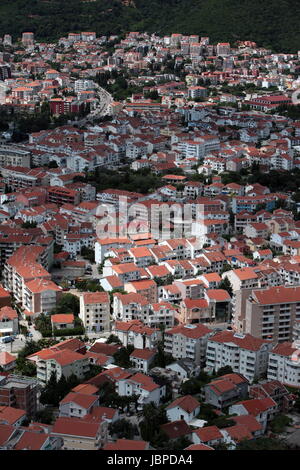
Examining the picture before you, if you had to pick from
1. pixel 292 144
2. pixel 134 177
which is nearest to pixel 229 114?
pixel 292 144

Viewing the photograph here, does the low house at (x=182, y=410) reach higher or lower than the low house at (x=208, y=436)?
lower

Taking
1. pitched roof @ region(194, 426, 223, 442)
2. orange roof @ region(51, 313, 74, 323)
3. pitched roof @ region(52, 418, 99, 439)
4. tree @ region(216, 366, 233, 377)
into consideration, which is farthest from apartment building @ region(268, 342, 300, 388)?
orange roof @ region(51, 313, 74, 323)

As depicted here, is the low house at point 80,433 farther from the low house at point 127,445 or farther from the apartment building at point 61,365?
the apartment building at point 61,365

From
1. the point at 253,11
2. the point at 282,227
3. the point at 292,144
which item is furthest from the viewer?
the point at 253,11

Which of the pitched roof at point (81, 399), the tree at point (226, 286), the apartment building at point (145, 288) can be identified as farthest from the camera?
the tree at point (226, 286)

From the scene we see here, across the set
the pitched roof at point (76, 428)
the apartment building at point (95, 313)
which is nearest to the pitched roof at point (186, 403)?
the pitched roof at point (76, 428)

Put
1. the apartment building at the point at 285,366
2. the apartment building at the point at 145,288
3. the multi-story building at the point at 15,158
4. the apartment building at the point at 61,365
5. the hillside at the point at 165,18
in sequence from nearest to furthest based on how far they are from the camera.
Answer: the apartment building at the point at 61,365 → the apartment building at the point at 285,366 → the apartment building at the point at 145,288 → the multi-story building at the point at 15,158 → the hillside at the point at 165,18

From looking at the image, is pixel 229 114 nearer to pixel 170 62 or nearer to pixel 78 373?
pixel 170 62
